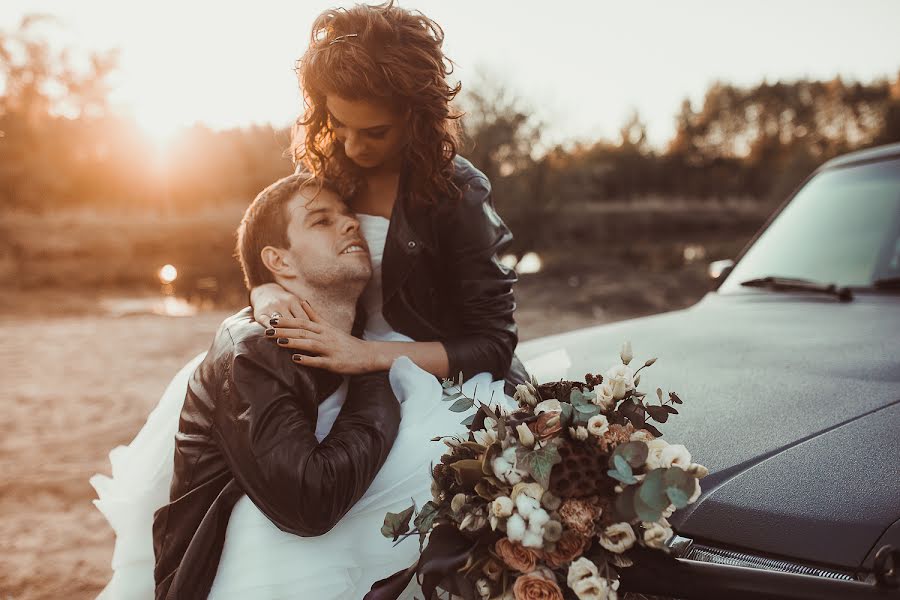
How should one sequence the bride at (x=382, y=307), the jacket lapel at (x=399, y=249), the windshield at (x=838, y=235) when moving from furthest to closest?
1. the windshield at (x=838, y=235)
2. the jacket lapel at (x=399, y=249)
3. the bride at (x=382, y=307)

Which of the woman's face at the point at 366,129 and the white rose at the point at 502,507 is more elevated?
the woman's face at the point at 366,129

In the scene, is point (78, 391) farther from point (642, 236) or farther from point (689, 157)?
point (689, 157)

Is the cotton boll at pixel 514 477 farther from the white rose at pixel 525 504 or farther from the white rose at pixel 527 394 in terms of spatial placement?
the white rose at pixel 527 394

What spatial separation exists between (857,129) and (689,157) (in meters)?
11.0

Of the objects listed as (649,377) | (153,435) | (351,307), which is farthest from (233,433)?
(649,377)

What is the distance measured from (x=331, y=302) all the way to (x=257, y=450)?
0.60 metres

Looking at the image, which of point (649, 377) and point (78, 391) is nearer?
point (649, 377)

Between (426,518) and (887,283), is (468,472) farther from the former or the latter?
(887,283)

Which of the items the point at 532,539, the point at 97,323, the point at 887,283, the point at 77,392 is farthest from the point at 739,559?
the point at 97,323

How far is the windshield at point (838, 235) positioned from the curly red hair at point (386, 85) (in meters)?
1.79

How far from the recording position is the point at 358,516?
6.05 ft

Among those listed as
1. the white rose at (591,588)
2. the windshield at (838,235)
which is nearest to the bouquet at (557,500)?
the white rose at (591,588)

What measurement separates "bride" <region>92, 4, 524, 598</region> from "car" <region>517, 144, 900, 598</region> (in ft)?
1.36

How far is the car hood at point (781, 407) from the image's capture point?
139 cm
